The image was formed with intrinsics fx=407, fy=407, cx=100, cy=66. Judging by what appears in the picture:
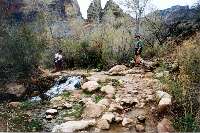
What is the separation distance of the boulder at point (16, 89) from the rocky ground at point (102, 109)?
5.89 ft

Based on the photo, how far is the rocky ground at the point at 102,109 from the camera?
369 inches

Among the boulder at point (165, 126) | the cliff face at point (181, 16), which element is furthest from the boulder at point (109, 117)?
the cliff face at point (181, 16)

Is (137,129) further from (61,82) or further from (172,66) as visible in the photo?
(61,82)

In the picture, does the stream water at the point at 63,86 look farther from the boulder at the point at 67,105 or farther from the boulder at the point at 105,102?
the boulder at the point at 105,102

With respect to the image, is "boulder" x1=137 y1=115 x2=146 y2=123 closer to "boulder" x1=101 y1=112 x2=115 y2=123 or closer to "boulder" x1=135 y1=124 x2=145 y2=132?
"boulder" x1=135 y1=124 x2=145 y2=132

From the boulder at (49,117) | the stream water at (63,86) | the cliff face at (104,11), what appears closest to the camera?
the boulder at (49,117)

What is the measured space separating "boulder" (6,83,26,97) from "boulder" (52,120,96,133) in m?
5.06

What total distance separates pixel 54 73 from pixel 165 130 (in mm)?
8688

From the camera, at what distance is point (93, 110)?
10258mm

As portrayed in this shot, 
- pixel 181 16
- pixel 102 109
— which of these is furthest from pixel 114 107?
pixel 181 16

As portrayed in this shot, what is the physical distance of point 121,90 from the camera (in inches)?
459

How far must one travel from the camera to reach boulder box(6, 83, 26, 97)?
1430cm

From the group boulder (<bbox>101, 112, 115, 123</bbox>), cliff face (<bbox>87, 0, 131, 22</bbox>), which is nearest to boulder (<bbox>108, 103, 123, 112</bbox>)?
boulder (<bbox>101, 112, 115, 123</bbox>)

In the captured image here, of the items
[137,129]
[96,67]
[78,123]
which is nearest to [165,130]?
[137,129]
